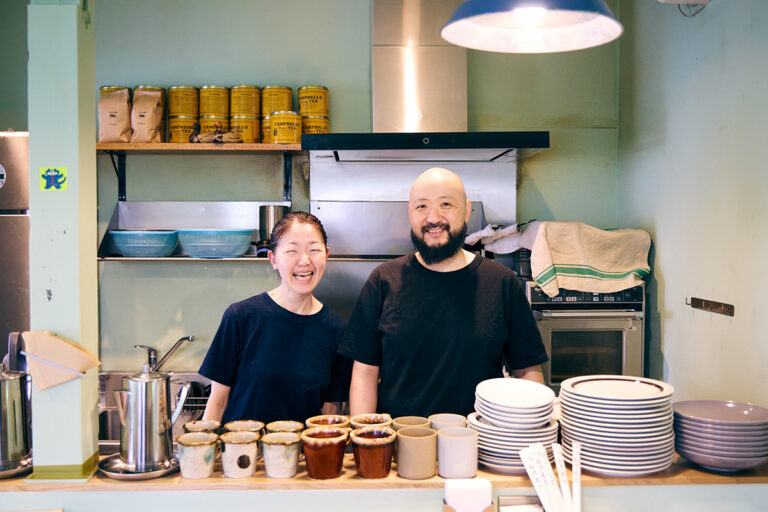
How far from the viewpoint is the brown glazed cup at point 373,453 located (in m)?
1.33

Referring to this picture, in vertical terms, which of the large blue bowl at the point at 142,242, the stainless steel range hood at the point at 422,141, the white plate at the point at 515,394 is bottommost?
the white plate at the point at 515,394

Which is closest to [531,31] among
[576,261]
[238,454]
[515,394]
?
[515,394]

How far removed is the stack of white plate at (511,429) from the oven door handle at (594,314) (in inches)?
62.3

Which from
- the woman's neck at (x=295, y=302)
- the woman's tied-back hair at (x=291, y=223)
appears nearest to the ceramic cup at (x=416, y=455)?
the woman's neck at (x=295, y=302)

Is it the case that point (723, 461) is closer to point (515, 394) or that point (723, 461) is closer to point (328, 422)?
point (515, 394)

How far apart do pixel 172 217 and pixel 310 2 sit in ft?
4.80

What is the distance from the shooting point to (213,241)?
324 centimetres

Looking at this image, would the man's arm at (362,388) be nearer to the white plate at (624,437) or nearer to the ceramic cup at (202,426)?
the ceramic cup at (202,426)

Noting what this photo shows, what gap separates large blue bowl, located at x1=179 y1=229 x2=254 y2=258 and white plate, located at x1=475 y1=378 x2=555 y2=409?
6.75 feet

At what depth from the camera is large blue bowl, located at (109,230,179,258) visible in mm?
3244

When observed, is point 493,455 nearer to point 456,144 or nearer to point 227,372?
point 227,372

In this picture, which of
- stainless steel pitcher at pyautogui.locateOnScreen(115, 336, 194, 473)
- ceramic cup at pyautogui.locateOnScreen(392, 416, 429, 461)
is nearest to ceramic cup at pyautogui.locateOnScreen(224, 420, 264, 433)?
stainless steel pitcher at pyautogui.locateOnScreen(115, 336, 194, 473)

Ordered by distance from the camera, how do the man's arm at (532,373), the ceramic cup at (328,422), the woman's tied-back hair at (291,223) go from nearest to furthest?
the ceramic cup at (328,422)
the man's arm at (532,373)
the woman's tied-back hair at (291,223)

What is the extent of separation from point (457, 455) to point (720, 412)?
0.66 metres
